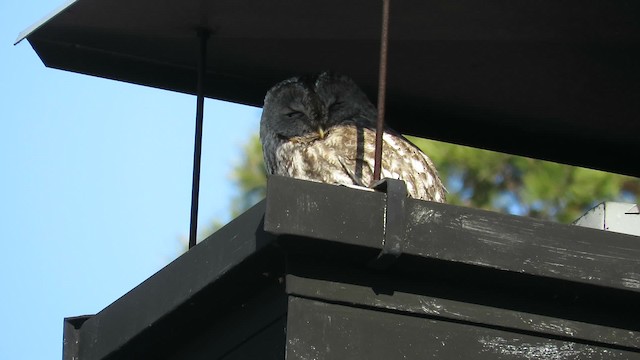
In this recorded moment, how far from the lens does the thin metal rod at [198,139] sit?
3.66m

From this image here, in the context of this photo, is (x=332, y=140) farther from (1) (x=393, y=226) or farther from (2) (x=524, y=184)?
(2) (x=524, y=184)

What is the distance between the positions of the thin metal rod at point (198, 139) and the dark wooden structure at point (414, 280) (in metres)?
0.84

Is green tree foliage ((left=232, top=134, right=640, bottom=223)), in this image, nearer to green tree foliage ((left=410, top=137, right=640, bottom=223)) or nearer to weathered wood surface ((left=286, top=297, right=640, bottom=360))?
green tree foliage ((left=410, top=137, right=640, bottom=223))

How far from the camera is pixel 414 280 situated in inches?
103

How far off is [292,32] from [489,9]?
607 millimetres

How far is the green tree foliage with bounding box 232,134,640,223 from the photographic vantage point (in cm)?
917

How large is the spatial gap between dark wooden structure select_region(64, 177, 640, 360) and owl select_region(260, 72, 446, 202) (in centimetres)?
158

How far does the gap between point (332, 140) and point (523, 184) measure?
16.5 feet

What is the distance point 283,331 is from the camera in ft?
8.52

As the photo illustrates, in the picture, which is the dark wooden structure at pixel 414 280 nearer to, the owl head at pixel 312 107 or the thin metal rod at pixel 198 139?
the thin metal rod at pixel 198 139

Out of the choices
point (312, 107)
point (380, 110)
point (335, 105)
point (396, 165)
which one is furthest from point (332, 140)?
point (380, 110)

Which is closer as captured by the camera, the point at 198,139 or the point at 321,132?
the point at 198,139

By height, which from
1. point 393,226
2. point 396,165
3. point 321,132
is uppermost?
point 321,132

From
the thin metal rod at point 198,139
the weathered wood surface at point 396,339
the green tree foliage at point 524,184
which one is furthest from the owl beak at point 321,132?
the green tree foliage at point 524,184
